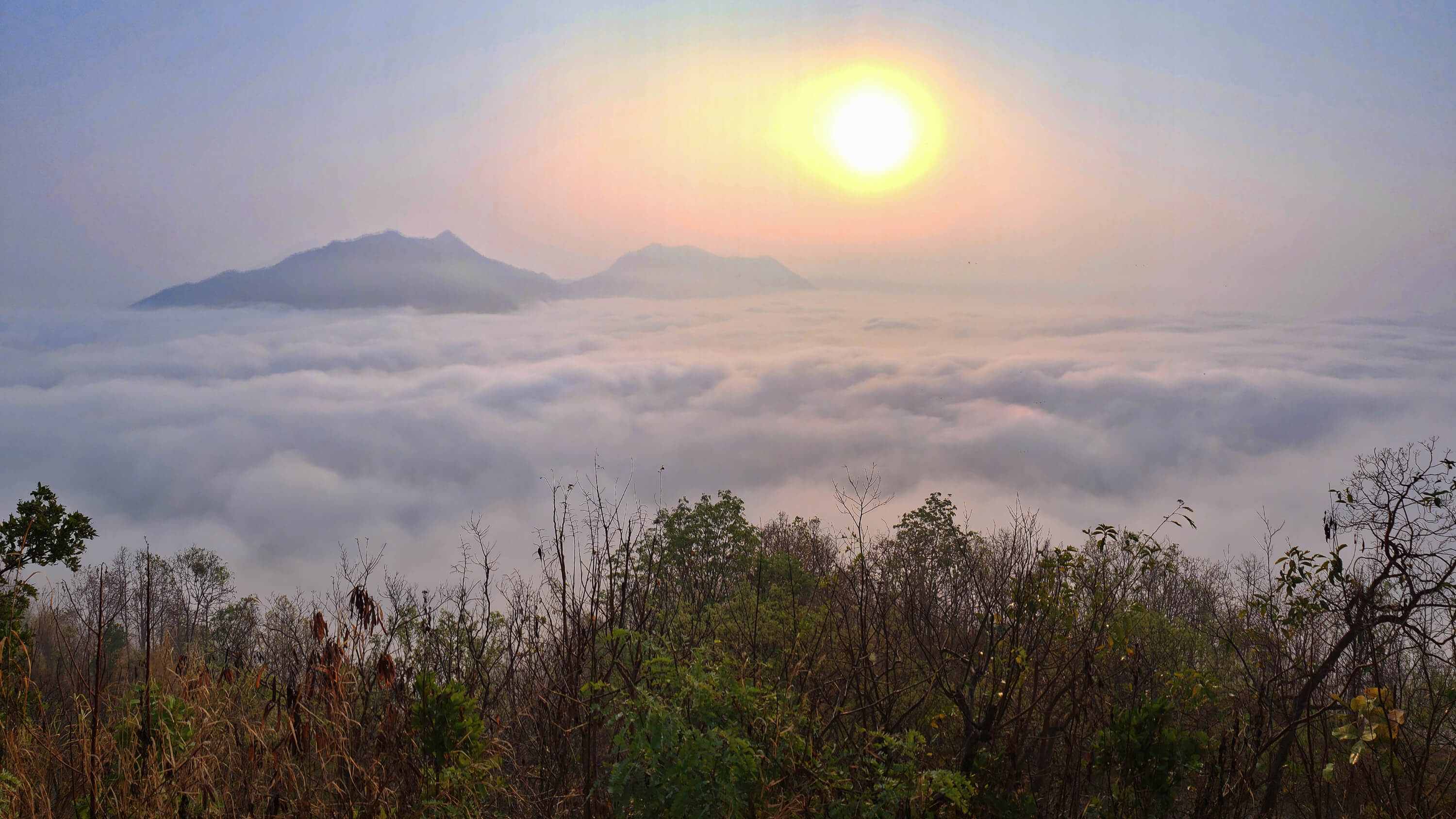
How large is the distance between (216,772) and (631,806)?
2955 millimetres

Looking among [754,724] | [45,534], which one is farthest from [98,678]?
[45,534]

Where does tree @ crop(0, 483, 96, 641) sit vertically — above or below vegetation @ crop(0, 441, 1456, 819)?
above

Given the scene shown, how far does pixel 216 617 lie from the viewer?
184 ft

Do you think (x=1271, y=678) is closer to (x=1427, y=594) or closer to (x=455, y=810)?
(x=1427, y=594)

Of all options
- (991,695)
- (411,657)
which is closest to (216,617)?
(411,657)

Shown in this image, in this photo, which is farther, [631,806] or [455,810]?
[455,810]

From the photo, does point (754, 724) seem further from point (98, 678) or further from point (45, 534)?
point (45, 534)

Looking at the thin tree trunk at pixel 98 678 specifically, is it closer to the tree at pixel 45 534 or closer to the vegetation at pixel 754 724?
the vegetation at pixel 754 724

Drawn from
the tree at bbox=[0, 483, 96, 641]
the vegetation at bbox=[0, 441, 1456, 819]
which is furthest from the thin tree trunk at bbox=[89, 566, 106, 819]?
the tree at bbox=[0, 483, 96, 641]

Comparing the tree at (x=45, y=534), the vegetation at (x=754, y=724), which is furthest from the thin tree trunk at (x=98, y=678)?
the tree at (x=45, y=534)

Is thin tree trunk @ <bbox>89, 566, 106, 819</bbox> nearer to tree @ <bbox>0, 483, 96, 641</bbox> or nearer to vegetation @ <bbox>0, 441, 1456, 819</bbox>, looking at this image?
vegetation @ <bbox>0, 441, 1456, 819</bbox>

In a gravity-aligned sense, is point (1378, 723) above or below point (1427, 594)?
below

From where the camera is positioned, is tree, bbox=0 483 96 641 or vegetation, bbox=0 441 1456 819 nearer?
vegetation, bbox=0 441 1456 819

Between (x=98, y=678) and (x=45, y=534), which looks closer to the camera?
(x=98, y=678)
